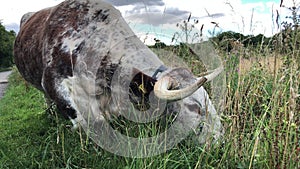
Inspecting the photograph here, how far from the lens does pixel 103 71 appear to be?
4.41 m

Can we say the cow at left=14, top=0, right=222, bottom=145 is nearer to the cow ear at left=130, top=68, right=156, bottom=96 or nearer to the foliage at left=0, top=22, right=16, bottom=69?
the cow ear at left=130, top=68, right=156, bottom=96

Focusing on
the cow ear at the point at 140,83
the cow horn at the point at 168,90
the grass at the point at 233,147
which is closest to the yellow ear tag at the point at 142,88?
the cow ear at the point at 140,83

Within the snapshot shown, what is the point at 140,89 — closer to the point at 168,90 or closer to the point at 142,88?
the point at 142,88

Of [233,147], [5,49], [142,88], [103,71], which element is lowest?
[5,49]

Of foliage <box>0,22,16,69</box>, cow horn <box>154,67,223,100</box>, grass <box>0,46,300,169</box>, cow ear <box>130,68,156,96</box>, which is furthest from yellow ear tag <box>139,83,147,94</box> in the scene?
foliage <box>0,22,16,69</box>

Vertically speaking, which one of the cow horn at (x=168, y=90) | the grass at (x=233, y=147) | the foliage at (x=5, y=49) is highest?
the cow horn at (x=168, y=90)

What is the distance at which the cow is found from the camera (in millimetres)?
3738

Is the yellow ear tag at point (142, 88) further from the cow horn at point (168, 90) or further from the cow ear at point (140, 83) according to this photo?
the cow horn at point (168, 90)

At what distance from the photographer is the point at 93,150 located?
406 centimetres

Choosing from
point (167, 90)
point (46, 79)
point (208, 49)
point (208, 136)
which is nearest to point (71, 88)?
point (46, 79)

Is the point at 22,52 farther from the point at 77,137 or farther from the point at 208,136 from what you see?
the point at 208,136

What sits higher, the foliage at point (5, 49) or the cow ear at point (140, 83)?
the cow ear at point (140, 83)

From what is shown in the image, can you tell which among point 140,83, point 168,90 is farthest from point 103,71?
point 168,90

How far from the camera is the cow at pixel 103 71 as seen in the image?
374cm
